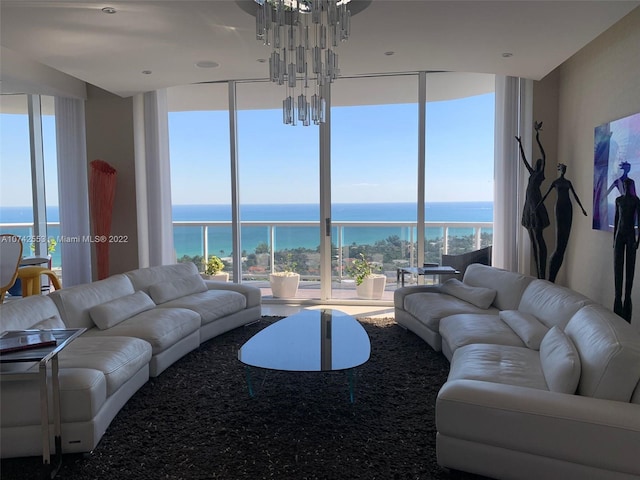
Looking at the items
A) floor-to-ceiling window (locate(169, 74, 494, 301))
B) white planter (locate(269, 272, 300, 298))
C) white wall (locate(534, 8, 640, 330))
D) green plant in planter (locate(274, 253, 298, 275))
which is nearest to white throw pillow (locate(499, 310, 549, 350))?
white wall (locate(534, 8, 640, 330))

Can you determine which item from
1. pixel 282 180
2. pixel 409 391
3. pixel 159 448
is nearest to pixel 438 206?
pixel 282 180

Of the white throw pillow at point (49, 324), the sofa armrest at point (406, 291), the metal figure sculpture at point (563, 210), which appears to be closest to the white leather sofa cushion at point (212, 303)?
the white throw pillow at point (49, 324)

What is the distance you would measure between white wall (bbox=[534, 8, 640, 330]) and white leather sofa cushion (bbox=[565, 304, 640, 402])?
185 cm

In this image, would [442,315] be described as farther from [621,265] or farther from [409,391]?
[621,265]

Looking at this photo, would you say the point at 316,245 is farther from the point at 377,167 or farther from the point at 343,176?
the point at 377,167

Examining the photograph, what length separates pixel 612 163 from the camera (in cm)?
385

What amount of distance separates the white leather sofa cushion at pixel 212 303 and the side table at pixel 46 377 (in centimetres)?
171

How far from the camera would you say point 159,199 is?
6000 millimetres

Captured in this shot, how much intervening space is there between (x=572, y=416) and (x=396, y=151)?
4302 millimetres

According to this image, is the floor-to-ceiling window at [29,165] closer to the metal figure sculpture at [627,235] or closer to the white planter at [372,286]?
the white planter at [372,286]

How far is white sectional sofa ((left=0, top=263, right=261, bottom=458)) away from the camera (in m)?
2.22

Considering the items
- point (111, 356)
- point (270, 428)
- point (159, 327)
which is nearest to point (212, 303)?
point (159, 327)

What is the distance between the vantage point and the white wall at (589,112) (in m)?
3.71

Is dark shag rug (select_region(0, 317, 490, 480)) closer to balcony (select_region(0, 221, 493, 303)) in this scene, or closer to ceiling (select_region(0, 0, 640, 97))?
balcony (select_region(0, 221, 493, 303))
